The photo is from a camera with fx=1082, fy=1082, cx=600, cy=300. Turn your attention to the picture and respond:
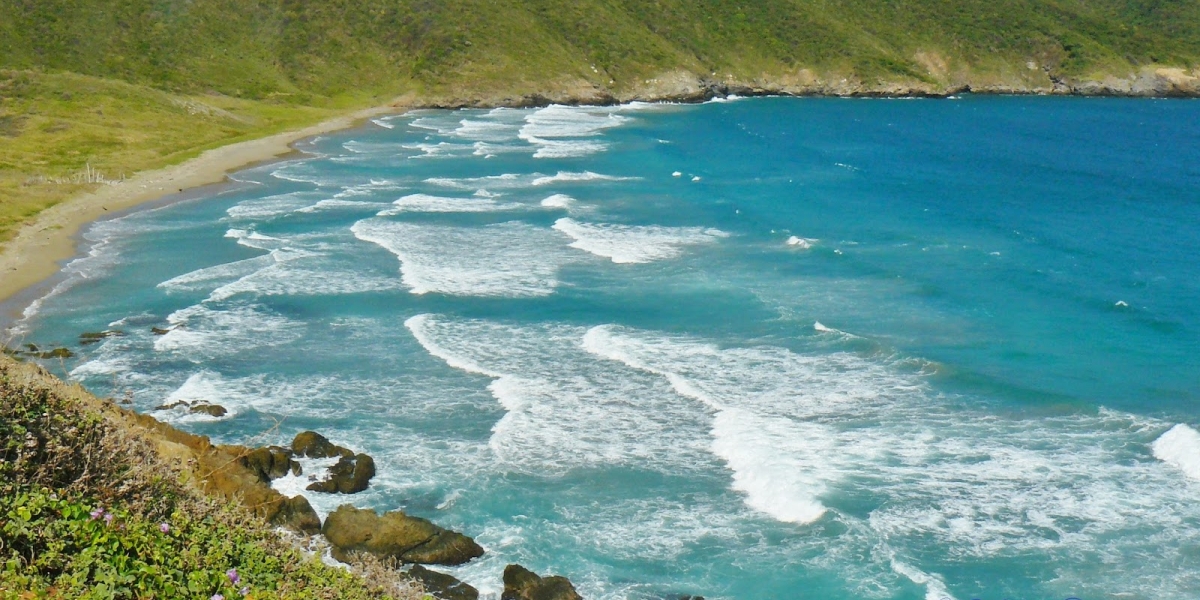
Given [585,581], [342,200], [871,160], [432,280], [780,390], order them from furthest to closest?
[871,160]
[342,200]
[432,280]
[780,390]
[585,581]

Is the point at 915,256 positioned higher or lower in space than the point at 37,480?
lower

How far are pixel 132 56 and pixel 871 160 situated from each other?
7243 cm

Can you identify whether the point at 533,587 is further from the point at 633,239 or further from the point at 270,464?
the point at 633,239

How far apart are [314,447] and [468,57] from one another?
103295 millimetres

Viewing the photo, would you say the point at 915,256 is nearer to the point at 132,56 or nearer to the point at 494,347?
the point at 494,347

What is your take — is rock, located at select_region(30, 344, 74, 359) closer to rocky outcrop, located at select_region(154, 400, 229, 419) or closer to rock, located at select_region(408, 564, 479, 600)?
rocky outcrop, located at select_region(154, 400, 229, 419)

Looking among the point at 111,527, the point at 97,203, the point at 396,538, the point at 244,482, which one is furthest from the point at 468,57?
the point at 111,527

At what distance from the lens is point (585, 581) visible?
19141 millimetres

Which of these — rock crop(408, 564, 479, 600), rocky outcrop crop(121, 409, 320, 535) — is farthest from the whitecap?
rock crop(408, 564, 479, 600)

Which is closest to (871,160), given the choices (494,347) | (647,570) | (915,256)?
(915,256)

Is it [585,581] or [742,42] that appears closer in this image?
[585,581]

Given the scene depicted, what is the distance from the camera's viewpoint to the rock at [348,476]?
73.4ft

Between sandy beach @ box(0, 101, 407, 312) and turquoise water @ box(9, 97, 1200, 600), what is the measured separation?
156 cm

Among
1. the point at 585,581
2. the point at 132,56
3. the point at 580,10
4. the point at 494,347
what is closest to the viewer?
the point at 585,581
